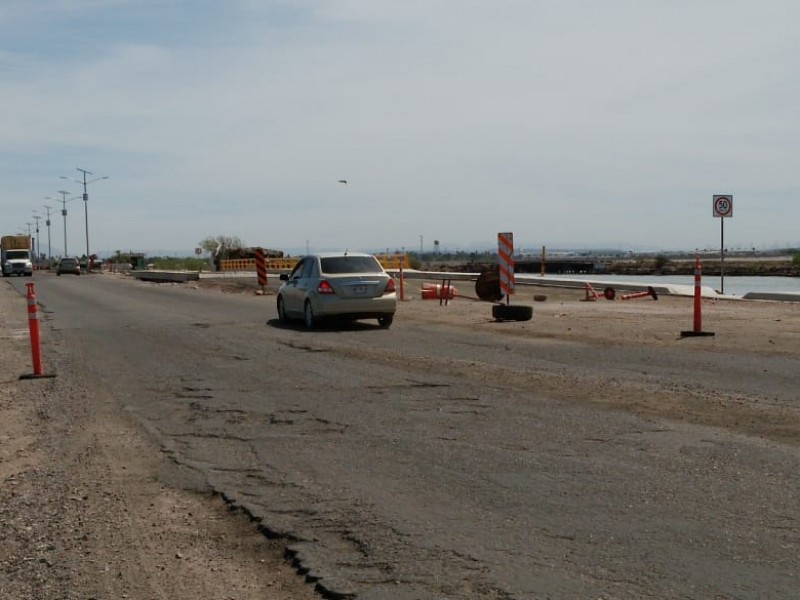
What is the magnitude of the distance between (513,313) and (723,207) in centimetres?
1060

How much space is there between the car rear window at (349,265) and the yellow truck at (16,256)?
205 feet

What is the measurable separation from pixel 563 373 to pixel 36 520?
25.5 feet

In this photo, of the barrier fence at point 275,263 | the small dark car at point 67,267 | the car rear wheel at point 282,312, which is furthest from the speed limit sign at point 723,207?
the small dark car at point 67,267

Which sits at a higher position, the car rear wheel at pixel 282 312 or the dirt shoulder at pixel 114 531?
the car rear wheel at pixel 282 312

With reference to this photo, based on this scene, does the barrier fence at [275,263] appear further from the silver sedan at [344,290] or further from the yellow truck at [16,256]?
the silver sedan at [344,290]

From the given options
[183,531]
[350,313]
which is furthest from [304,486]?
[350,313]

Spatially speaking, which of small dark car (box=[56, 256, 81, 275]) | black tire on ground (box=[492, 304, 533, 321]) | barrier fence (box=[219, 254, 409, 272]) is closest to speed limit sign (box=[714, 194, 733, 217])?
black tire on ground (box=[492, 304, 533, 321])

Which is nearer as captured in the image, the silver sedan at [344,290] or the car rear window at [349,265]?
the silver sedan at [344,290]

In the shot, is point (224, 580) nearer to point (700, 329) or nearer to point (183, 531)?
point (183, 531)

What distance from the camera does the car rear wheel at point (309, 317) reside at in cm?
2067

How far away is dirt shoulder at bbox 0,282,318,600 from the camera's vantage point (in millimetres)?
A: 5234

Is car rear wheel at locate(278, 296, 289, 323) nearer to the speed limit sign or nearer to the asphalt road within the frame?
the asphalt road

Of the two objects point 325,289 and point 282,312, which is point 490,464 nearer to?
point 325,289

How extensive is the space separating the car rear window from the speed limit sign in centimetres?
1213
